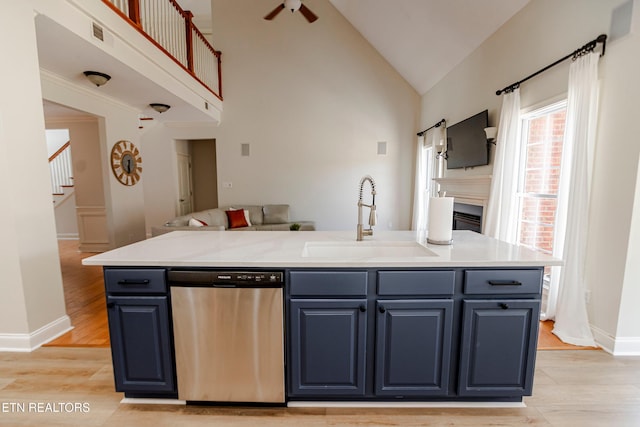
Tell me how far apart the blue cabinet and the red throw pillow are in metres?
4.18

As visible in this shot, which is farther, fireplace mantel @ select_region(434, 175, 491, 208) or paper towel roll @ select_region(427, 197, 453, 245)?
fireplace mantel @ select_region(434, 175, 491, 208)

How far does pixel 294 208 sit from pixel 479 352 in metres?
5.21

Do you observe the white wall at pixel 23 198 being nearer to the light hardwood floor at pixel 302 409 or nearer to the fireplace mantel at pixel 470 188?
the light hardwood floor at pixel 302 409

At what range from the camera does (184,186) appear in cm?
692

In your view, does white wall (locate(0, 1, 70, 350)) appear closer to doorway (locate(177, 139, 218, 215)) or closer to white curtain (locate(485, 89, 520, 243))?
white curtain (locate(485, 89, 520, 243))

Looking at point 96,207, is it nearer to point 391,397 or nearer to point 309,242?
point 309,242

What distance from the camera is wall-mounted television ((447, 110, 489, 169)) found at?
354 centimetres

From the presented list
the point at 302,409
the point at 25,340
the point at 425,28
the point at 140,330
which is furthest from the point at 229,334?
the point at 425,28

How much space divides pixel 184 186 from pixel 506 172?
6.54 meters

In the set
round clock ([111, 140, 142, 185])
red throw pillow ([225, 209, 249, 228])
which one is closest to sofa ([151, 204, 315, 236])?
red throw pillow ([225, 209, 249, 228])

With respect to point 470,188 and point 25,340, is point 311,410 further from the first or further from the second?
point 470,188

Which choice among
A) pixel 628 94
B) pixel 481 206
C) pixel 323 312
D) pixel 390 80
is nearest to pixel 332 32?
pixel 390 80

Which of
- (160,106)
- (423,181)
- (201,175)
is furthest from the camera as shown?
(201,175)

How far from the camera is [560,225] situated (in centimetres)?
244
